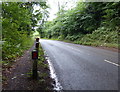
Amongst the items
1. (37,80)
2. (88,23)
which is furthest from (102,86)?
(88,23)

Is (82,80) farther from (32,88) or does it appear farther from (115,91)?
(32,88)

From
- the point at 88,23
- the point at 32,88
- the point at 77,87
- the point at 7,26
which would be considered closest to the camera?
the point at 32,88

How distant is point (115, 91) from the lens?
10.4 feet

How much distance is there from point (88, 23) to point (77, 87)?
19.0m

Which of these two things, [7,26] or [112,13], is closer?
[7,26]

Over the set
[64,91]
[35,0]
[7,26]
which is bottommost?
[64,91]

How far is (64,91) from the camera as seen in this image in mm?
3186

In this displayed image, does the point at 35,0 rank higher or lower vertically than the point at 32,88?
higher

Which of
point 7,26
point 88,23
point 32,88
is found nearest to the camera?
point 32,88

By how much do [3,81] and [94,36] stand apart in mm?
16475

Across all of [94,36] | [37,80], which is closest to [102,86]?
[37,80]

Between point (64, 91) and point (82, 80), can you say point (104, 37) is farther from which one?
point (64, 91)

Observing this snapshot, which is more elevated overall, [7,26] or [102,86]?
[7,26]

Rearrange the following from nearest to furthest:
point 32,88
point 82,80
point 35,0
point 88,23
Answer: point 32,88
point 82,80
point 35,0
point 88,23
